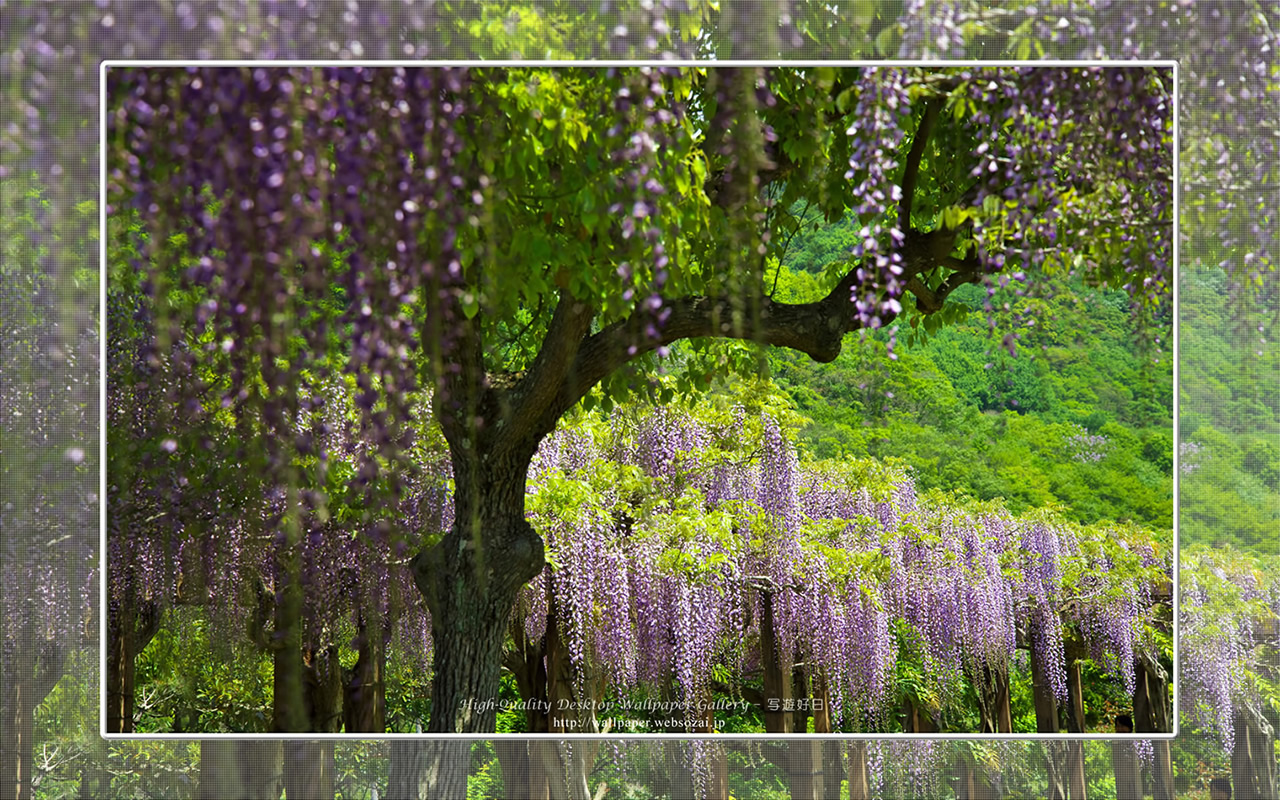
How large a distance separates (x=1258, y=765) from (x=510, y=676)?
2606 millimetres

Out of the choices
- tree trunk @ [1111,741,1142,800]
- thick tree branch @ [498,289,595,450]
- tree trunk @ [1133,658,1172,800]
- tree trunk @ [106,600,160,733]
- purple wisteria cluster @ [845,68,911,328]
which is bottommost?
tree trunk @ [1111,741,1142,800]

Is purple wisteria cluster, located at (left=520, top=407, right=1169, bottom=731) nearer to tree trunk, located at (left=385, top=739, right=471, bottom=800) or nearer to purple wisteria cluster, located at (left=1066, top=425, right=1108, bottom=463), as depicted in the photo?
purple wisteria cluster, located at (left=1066, top=425, right=1108, bottom=463)

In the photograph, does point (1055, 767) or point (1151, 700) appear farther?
point (1055, 767)

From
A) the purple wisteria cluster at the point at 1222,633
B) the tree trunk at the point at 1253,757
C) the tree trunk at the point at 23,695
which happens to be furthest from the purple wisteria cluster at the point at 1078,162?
the tree trunk at the point at 23,695

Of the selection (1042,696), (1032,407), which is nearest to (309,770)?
(1042,696)

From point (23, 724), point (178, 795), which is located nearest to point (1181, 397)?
point (178, 795)

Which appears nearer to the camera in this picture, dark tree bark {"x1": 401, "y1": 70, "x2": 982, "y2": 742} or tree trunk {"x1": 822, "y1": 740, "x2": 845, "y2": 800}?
dark tree bark {"x1": 401, "y1": 70, "x2": 982, "y2": 742}

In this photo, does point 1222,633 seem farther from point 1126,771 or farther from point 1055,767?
point 1055,767

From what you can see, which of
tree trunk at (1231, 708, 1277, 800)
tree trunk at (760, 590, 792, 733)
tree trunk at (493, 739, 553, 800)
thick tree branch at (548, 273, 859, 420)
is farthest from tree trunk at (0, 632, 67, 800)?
tree trunk at (1231, 708, 1277, 800)

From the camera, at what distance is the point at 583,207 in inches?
135

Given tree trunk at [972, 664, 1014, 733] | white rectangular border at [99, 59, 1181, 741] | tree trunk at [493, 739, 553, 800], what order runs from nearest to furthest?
white rectangular border at [99, 59, 1181, 741]
tree trunk at [972, 664, 1014, 733]
tree trunk at [493, 739, 553, 800]

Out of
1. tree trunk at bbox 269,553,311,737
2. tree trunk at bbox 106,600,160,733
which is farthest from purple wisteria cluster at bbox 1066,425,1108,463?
tree trunk at bbox 106,600,160,733

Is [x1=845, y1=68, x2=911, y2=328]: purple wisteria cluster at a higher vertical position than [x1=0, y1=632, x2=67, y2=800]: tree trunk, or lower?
higher

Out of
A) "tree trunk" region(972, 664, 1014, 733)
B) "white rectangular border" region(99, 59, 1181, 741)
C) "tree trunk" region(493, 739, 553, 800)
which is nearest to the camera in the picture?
"white rectangular border" region(99, 59, 1181, 741)
